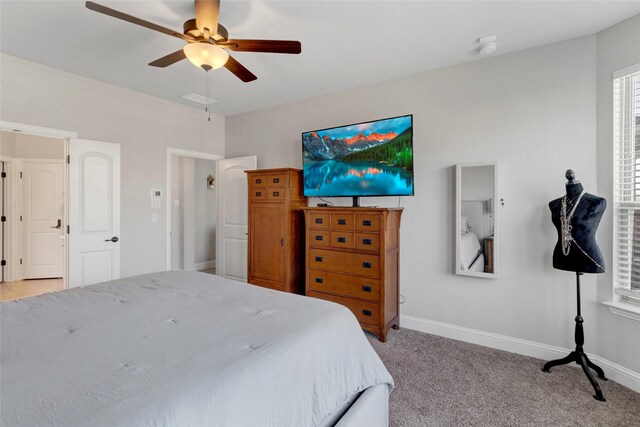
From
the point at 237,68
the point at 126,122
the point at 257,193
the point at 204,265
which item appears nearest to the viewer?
the point at 237,68

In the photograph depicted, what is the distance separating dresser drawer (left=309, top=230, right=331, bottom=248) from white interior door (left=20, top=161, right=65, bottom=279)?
4616 millimetres

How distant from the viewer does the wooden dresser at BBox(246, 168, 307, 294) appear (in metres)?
3.66

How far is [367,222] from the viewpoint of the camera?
2971 millimetres

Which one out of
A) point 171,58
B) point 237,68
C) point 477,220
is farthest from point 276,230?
point 477,220

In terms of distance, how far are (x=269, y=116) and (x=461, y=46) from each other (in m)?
2.64

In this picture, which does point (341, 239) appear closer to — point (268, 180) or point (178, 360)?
point (268, 180)

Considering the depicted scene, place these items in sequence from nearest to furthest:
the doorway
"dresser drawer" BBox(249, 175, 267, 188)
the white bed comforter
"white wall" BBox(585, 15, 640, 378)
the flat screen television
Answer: the white bed comforter < "white wall" BBox(585, 15, 640, 378) < the flat screen television < "dresser drawer" BBox(249, 175, 267, 188) < the doorway

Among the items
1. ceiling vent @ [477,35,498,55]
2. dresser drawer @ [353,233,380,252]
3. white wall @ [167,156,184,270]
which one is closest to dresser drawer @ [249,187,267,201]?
dresser drawer @ [353,233,380,252]

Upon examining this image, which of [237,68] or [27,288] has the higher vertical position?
[237,68]

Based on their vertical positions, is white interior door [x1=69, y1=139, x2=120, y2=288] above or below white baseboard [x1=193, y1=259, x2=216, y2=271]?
above

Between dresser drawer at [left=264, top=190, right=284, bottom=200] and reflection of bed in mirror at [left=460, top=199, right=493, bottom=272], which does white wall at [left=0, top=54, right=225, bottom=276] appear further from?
reflection of bed in mirror at [left=460, top=199, right=493, bottom=272]

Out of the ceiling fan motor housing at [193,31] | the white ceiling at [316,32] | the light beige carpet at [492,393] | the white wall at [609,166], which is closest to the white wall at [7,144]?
the white ceiling at [316,32]

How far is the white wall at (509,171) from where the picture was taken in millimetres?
2494

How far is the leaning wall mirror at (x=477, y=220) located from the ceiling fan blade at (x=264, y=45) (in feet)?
6.31
